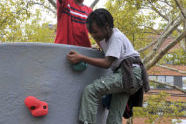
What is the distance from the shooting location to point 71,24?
8.03ft

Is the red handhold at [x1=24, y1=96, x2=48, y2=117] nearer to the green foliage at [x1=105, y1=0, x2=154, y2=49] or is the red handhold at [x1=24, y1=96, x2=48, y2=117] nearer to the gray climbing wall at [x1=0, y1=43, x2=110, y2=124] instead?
the gray climbing wall at [x1=0, y1=43, x2=110, y2=124]

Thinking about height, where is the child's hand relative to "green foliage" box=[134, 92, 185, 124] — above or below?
above

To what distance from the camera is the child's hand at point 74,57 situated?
6.50 ft

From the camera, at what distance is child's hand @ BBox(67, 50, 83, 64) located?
198cm

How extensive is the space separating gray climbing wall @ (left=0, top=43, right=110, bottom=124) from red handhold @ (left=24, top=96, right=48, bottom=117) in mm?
41

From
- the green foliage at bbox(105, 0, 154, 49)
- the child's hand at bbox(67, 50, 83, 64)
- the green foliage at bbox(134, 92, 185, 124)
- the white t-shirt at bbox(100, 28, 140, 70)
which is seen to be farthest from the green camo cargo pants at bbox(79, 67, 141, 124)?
the green foliage at bbox(134, 92, 185, 124)

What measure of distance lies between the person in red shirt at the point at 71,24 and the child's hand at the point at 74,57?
0.46m

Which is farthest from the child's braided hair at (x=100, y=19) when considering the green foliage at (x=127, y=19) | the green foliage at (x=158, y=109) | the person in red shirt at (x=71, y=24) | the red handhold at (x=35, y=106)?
the green foliage at (x=158, y=109)

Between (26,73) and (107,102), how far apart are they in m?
0.85

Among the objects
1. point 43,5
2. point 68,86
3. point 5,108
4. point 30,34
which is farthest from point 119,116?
point 30,34

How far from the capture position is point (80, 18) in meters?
2.54

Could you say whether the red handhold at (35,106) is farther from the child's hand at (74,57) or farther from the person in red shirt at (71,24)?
the person in red shirt at (71,24)

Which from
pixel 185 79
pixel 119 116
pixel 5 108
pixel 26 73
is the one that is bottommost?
pixel 185 79

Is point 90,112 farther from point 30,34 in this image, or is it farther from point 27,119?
point 30,34
